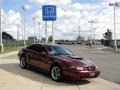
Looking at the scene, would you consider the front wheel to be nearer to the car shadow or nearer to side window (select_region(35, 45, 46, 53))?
the car shadow

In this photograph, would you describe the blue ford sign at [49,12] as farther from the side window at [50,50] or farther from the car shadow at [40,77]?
the side window at [50,50]

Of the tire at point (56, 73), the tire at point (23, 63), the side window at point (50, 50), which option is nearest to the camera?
the tire at point (56, 73)

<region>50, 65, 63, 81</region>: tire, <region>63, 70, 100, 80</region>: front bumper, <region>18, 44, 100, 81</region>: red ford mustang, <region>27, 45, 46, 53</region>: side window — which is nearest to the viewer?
<region>63, 70, 100, 80</region>: front bumper

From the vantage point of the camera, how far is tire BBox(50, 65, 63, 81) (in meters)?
13.6

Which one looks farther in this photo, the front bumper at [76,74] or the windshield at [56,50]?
the windshield at [56,50]

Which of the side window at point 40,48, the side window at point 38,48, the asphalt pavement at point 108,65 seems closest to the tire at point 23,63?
the side window at point 38,48

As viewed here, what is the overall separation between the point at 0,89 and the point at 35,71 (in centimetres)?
525

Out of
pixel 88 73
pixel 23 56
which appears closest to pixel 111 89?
pixel 88 73

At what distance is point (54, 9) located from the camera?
1104 inches

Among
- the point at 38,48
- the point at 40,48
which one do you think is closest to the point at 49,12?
the point at 38,48

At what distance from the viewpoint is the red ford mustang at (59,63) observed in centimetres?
1319

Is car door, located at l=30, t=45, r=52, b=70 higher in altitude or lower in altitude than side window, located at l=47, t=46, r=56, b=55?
lower

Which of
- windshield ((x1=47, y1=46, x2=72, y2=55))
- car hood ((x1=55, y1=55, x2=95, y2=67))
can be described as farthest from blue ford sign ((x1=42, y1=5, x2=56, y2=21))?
car hood ((x1=55, y1=55, x2=95, y2=67))

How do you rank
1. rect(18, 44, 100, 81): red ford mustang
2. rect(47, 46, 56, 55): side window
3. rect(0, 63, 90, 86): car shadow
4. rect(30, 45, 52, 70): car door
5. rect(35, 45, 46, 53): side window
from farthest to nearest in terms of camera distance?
1. rect(35, 45, 46, 53): side window
2. rect(47, 46, 56, 55): side window
3. rect(30, 45, 52, 70): car door
4. rect(0, 63, 90, 86): car shadow
5. rect(18, 44, 100, 81): red ford mustang
